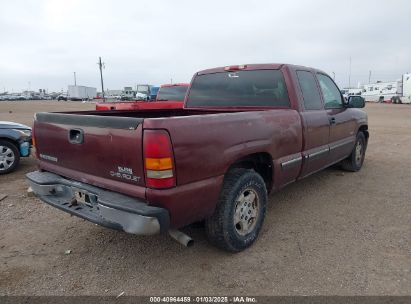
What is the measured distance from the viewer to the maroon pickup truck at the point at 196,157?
259 cm

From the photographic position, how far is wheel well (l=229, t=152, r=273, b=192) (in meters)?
3.52

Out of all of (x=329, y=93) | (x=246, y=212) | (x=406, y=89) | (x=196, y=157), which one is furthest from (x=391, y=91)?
(x=196, y=157)

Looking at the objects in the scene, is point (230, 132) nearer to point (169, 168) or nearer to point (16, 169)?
point (169, 168)

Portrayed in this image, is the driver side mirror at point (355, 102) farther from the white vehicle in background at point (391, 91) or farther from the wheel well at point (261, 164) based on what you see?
the white vehicle in background at point (391, 91)

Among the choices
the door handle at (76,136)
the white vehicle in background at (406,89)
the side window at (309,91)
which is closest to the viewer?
the door handle at (76,136)

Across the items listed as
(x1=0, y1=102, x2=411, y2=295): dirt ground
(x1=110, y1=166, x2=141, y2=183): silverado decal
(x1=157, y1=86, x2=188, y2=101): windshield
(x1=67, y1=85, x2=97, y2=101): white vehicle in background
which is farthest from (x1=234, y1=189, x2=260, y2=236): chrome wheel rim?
(x1=67, y1=85, x2=97, y2=101): white vehicle in background

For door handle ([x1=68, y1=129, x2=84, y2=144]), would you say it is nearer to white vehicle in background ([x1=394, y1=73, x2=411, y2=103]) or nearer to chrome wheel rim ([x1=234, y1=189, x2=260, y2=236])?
chrome wheel rim ([x1=234, y1=189, x2=260, y2=236])

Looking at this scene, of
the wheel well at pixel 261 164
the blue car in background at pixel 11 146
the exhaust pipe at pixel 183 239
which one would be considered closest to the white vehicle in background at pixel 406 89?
the wheel well at pixel 261 164

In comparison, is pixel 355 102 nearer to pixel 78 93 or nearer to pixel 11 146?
pixel 11 146

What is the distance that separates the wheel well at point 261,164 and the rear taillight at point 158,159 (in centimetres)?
100

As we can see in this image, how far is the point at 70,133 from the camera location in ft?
10.3

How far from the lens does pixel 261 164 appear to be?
3.80m

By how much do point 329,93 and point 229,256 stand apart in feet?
10.3

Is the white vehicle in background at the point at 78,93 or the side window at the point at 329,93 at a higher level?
the white vehicle in background at the point at 78,93
